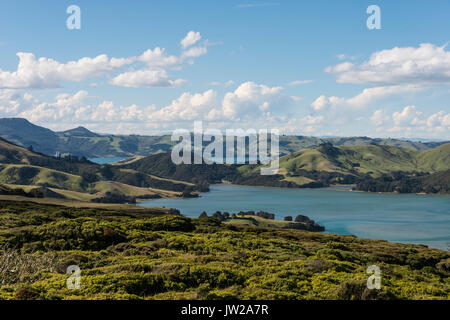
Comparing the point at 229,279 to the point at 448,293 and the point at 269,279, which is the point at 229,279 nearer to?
the point at 269,279

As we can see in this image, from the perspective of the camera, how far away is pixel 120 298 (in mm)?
18328

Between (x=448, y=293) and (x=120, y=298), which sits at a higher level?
(x=120, y=298)

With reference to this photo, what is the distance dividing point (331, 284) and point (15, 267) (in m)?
17.5

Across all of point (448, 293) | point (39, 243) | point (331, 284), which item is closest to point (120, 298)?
point (331, 284)

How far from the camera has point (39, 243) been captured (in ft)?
104

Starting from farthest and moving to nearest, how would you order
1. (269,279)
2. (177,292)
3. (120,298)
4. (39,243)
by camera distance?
1. (39,243)
2. (269,279)
3. (177,292)
4. (120,298)

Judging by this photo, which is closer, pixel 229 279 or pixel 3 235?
pixel 229 279

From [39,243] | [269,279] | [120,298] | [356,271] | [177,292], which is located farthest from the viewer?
[39,243]
